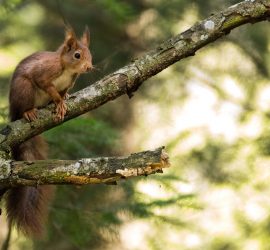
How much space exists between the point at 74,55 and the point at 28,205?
0.97m

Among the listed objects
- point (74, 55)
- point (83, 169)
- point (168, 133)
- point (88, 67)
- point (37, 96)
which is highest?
point (168, 133)

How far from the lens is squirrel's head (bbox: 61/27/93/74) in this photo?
419cm

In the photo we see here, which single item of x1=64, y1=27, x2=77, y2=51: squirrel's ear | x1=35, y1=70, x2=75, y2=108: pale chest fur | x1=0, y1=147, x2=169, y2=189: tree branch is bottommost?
x1=0, y1=147, x2=169, y2=189: tree branch

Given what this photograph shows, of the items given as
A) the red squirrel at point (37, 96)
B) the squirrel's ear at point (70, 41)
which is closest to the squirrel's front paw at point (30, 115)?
the red squirrel at point (37, 96)

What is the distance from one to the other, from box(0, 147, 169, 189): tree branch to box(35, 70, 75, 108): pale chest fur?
3.50ft

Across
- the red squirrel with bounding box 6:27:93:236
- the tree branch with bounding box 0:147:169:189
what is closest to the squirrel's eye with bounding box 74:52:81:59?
the red squirrel with bounding box 6:27:93:236

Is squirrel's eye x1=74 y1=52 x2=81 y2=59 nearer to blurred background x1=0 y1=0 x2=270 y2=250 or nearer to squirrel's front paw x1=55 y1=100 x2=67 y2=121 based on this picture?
blurred background x1=0 y1=0 x2=270 y2=250

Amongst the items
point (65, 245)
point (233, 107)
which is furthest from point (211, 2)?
point (65, 245)

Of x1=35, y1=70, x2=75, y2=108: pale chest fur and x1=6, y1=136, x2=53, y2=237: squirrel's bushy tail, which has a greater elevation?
x1=35, y1=70, x2=75, y2=108: pale chest fur

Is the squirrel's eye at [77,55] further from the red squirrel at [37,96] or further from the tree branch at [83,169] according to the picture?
the tree branch at [83,169]

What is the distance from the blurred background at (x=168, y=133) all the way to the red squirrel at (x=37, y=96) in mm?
280

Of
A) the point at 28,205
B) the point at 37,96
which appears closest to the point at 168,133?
the point at 37,96

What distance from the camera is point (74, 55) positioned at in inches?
166

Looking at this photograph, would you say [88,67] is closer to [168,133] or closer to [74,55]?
[74,55]
